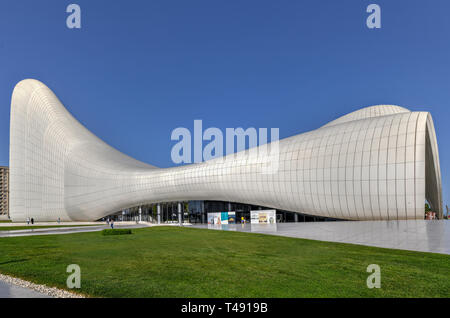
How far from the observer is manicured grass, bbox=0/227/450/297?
6641 mm

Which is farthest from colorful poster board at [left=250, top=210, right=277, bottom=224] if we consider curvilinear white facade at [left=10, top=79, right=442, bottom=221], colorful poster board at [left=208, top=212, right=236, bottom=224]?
colorful poster board at [left=208, top=212, right=236, bottom=224]

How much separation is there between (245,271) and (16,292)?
534 centimetres

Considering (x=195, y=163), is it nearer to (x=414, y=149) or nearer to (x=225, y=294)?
(x=414, y=149)

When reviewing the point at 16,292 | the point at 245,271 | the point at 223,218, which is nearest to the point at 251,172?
the point at 223,218

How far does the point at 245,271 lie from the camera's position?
8594 mm

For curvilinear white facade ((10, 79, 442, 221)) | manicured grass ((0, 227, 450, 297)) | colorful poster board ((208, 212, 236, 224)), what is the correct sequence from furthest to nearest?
colorful poster board ((208, 212, 236, 224))
curvilinear white facade ((10, 79, 442, 221))
manicured grass ((0, 227, 450, 297))

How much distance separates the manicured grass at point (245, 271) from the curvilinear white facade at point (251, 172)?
13.9m

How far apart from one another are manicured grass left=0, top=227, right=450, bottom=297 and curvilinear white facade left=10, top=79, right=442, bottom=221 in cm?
1388

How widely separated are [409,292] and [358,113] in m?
33.2

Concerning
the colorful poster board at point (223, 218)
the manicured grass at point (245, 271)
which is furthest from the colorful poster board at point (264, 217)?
the manicured grass at point (245, 271)

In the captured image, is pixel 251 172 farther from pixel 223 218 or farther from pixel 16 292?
pixel 16 292

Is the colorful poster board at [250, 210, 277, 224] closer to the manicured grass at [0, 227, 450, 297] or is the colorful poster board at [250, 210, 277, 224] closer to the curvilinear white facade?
the curvilinear white facade

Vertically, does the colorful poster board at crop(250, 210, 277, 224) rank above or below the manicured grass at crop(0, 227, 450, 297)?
below
